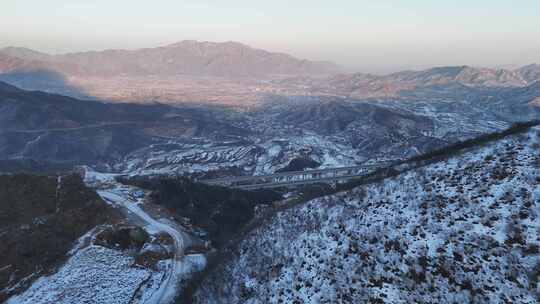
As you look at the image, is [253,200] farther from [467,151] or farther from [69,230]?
[467,151]

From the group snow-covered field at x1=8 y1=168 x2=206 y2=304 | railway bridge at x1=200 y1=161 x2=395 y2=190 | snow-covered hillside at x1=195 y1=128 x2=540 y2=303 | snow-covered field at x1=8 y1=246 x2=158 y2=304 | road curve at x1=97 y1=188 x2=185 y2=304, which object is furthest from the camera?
railway bridge at x1=200 y1=161 x2=395 y2=190

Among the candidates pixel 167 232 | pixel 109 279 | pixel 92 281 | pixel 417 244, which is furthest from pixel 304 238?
pixel 167 232

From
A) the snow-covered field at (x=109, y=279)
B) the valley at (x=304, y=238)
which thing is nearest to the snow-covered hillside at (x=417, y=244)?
the valley at (x=304, y=238)

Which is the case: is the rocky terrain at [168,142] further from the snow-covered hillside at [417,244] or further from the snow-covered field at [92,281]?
the snow-covered hillside at [417,244]

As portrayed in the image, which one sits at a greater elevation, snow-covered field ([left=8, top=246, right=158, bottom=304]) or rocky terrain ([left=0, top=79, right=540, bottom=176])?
snow-covered field ([left=8, top=246, right=158, bottom=304])

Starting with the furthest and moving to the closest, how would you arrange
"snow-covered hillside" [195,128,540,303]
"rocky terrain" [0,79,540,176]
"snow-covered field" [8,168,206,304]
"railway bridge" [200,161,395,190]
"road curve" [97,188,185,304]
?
"rocky terrain" [0,79,540,176] → "railway bridge" [200,161,395,190] → "road curve" [97,188,185,304] → "snow-covered field" [8,168,206,304] → "snow-covered hillside" [195,128,540,303]

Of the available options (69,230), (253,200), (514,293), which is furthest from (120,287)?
(253,200)

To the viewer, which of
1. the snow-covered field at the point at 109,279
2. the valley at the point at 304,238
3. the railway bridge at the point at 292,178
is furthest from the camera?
the railway bridge at the point at 292,178

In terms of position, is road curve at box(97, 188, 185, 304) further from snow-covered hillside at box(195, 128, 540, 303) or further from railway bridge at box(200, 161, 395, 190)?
railway bridge at box(200, 161, 395, 190)

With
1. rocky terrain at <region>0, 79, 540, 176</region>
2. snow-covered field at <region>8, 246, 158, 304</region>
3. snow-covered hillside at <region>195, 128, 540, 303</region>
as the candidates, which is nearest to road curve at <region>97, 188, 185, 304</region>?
snow-covered field at <region>8, 246, 158, 304</region>
